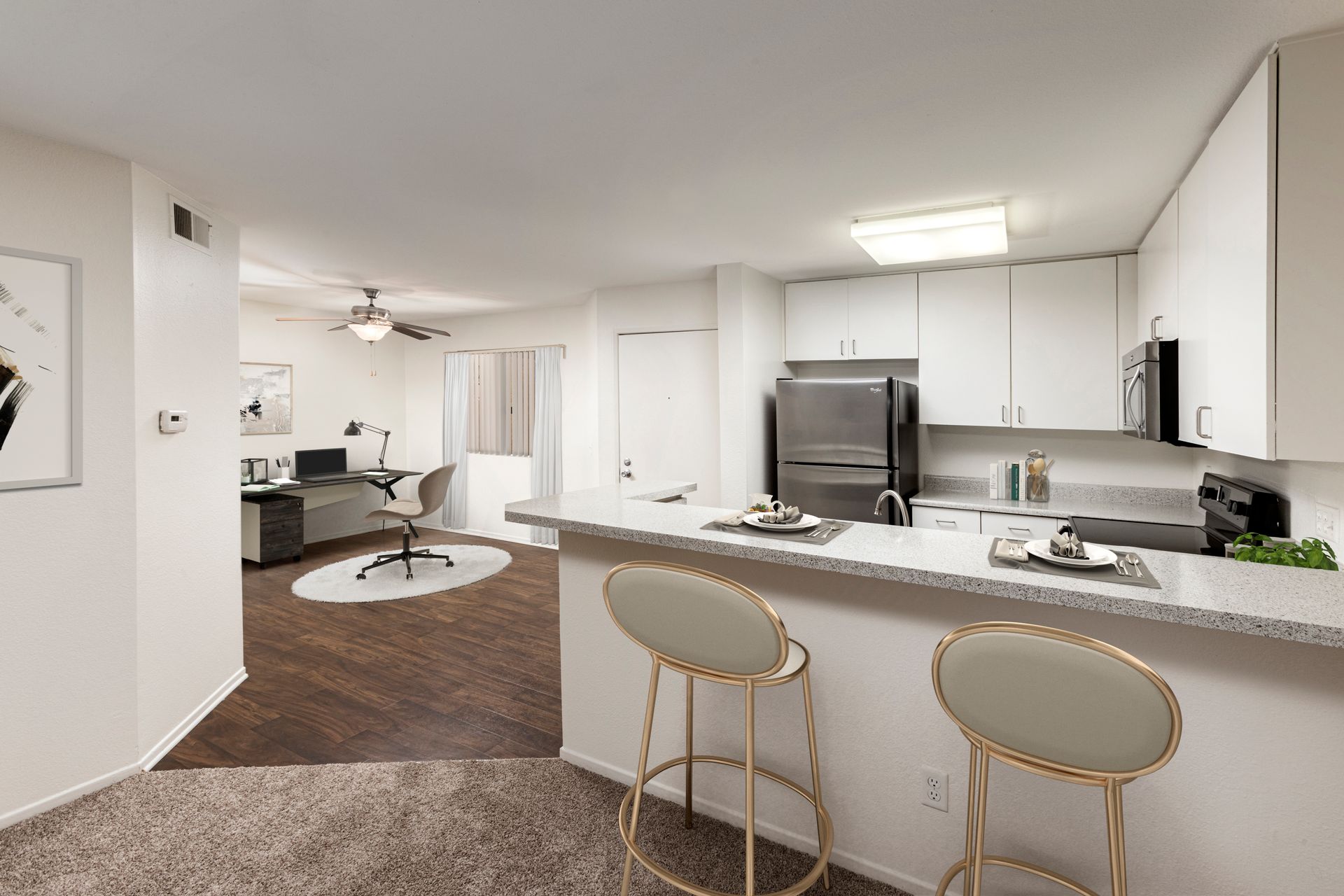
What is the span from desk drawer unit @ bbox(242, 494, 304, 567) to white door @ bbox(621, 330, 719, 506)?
3.03m

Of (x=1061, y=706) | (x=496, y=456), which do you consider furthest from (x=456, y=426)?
(x=1061, y=706)

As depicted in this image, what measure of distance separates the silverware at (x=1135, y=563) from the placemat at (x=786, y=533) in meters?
0.72

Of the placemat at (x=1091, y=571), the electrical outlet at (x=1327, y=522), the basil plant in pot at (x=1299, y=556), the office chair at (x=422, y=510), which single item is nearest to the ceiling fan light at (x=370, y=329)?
the office chair at (x=422, y=510)

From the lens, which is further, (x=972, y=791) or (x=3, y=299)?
(x=3, y=299)

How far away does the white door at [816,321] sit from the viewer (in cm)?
435

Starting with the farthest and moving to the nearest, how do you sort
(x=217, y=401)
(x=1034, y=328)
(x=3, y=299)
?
1. (x=1034, y=328)
2. (x=217, y=401)
3. (x=3, y=299)

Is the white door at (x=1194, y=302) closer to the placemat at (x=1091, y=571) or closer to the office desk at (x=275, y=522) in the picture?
the placemat at (x=1091, y=571)


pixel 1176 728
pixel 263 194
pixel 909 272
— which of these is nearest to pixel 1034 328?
pixel 909 272

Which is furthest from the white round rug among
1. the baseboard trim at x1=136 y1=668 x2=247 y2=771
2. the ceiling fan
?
the ceiling fan

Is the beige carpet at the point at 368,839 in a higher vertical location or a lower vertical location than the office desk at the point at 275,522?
lower

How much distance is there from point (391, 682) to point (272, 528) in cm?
305

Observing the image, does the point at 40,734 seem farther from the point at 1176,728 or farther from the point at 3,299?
the point at 1176,728

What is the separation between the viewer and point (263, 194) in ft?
8.95

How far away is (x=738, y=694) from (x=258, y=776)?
1.85m
